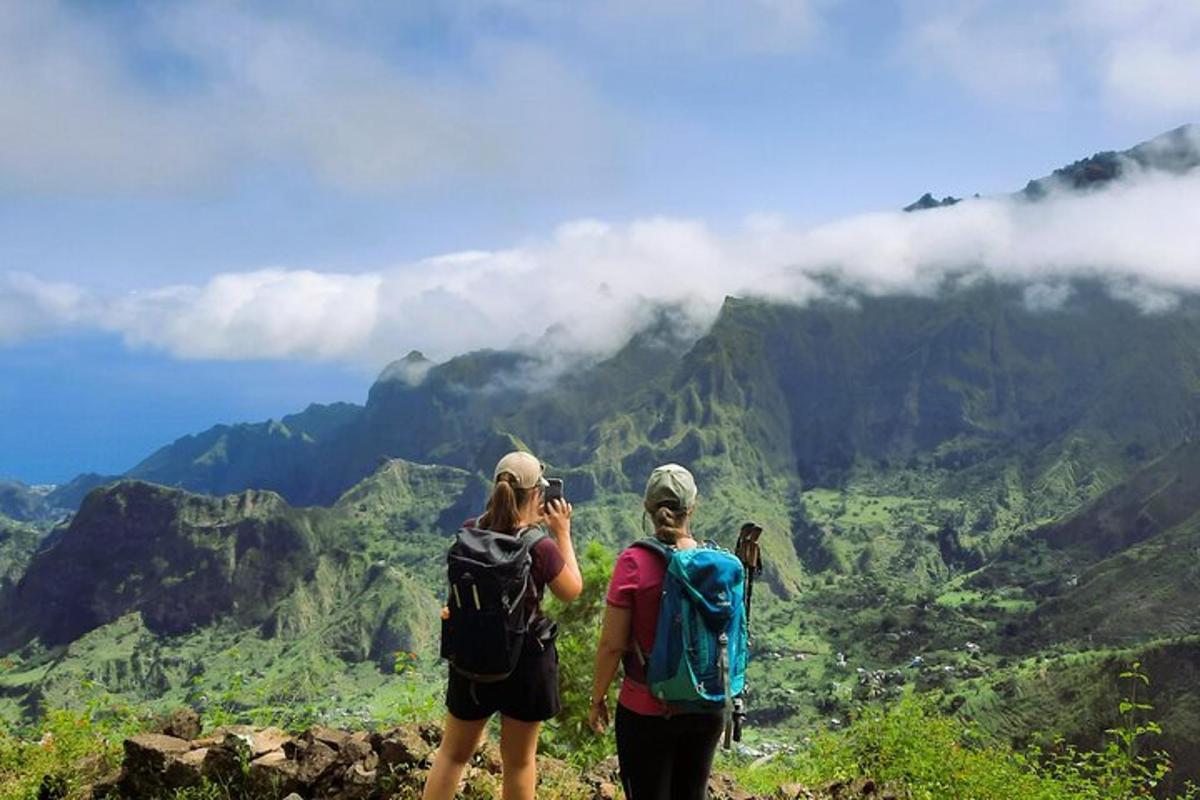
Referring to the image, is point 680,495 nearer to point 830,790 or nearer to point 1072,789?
point 830,790

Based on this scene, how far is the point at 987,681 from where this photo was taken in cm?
12400

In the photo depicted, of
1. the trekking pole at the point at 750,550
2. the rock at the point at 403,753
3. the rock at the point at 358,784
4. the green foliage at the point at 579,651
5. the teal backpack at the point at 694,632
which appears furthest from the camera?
the green foliage at the point at 579,651

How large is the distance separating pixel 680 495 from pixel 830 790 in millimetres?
5826

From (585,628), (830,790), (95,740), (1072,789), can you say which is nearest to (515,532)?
(830,790)

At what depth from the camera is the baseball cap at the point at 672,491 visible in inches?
257

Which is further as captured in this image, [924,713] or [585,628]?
[585,628]

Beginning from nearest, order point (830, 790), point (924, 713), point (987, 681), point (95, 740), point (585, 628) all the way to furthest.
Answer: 1. point (830, 790)
2. point (95, 740)
3. point (924, 713)
4. point (585, 628)
5. point (987, 681)

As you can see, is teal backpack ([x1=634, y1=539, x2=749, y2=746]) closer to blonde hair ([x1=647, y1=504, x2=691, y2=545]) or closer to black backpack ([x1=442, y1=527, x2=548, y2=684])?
blonde hair ([x1=647, y1=504, x2=691, y2=545])

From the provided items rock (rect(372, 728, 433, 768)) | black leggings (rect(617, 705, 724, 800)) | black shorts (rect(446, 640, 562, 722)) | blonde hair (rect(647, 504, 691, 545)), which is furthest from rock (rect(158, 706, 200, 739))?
blonde hair (rect(647, 504, 691, 545))

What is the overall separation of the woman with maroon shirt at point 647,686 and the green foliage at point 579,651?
19.6 metres

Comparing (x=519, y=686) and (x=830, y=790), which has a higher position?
(x=519, y=686)

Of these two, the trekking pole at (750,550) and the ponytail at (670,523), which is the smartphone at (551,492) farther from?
the trekking pole at (750,550)

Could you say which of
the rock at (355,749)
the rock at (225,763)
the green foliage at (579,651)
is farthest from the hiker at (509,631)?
the green foliage at (579,651)

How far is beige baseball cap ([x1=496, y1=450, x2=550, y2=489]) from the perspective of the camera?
6.77 meters
